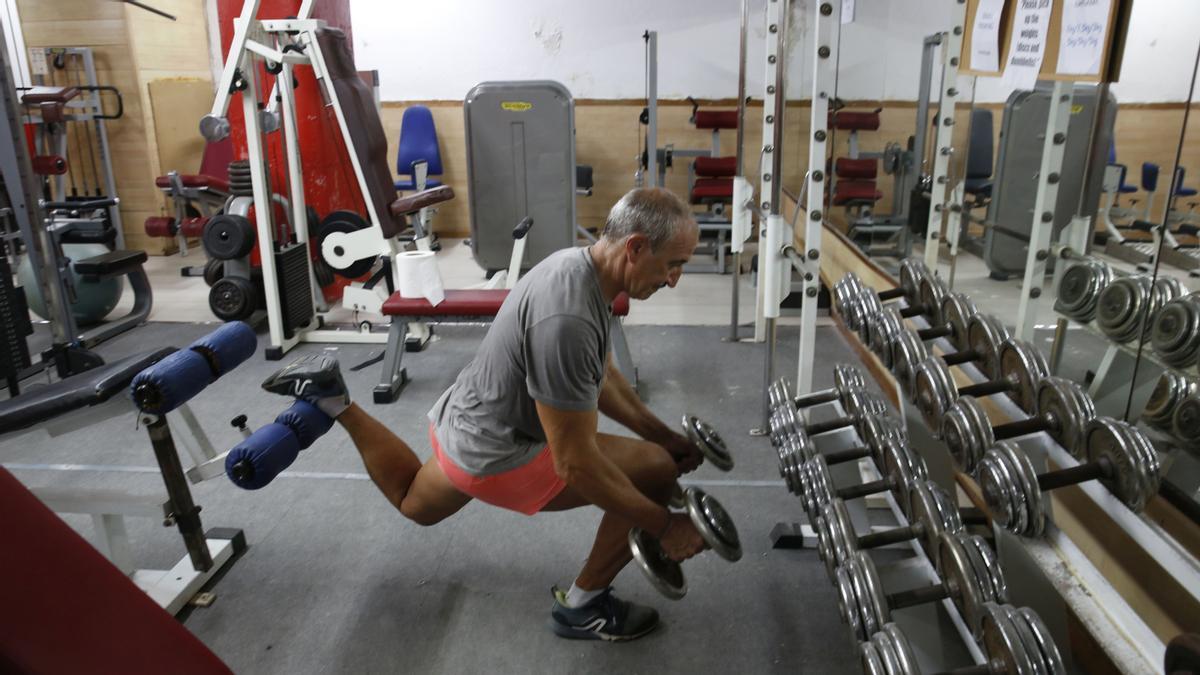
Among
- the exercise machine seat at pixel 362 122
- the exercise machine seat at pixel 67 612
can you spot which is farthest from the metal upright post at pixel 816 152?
the exercise machine seat at pixel 362 122

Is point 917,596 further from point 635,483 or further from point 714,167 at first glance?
point 714,167

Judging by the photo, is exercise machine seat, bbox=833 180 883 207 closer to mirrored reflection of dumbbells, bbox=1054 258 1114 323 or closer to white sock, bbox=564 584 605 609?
mirrored reflection of dumbbells, bbox=1054 258 1114 323

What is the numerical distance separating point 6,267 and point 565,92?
2610mm

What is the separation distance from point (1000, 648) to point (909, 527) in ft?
1.30

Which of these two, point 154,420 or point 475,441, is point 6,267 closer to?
point 154,420

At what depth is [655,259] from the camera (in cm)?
151

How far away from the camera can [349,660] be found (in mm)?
1788

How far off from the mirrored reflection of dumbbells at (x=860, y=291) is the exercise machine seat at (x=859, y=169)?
321cm

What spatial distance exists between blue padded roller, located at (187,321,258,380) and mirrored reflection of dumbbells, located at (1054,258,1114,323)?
221 cm

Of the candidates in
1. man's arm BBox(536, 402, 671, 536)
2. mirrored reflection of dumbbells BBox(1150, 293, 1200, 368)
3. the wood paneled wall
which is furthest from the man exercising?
the wood paneled wall

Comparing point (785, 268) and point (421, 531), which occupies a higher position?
point (785, 268)

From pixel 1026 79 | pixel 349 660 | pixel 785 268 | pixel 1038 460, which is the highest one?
pixel 1026 79

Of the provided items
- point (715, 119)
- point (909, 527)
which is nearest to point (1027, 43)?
point (909, 527)

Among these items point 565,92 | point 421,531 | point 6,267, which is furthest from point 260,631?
point 565,92
